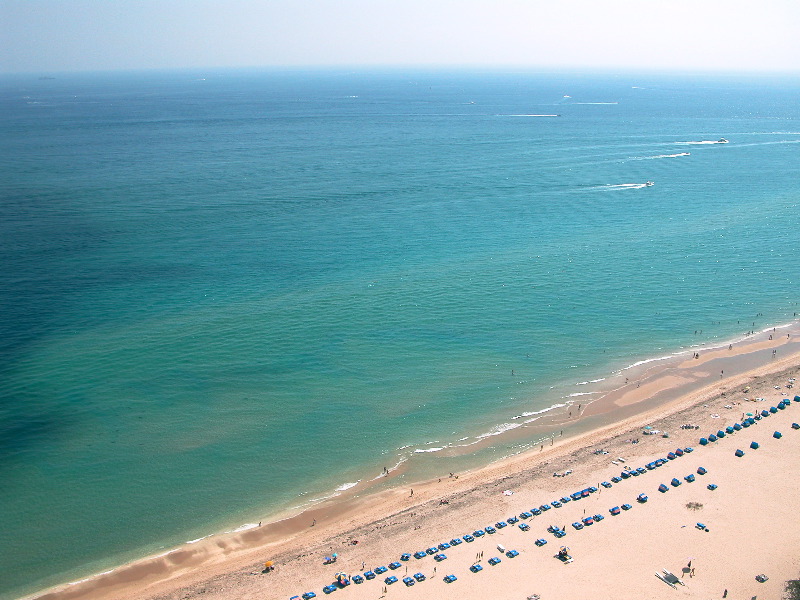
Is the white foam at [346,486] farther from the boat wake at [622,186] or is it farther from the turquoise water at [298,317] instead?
the boat wake at [622,186]

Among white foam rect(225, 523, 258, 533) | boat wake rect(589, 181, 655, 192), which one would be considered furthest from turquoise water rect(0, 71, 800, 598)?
boat wake rect(589, 181, 655, 192)

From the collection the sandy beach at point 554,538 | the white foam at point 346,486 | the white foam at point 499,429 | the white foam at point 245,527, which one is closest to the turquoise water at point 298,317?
the white foam at point 346,486

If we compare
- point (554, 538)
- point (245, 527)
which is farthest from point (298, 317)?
point (554, 538)

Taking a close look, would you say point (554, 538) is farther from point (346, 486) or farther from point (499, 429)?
point (346, 486)

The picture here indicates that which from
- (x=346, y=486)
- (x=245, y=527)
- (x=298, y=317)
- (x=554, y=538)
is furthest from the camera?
(x=298, y=317)

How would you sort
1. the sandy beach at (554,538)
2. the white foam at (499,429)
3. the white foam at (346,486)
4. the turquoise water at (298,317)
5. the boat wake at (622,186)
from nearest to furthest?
1. the sandy beach at (554,538)
2. the white foam at (346,486)
3. the turquoise water at (298,317)
4. the white foam at (499,429)
5. the boat wake at (622,186)

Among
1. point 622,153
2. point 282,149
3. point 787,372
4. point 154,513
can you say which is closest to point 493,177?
point 622,153

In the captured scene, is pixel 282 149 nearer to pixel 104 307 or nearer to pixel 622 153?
pixel 622 153
